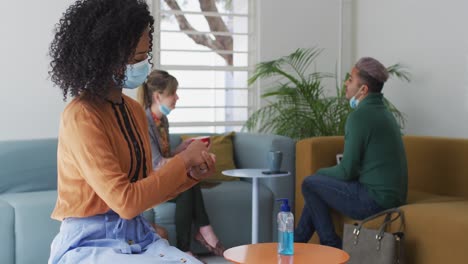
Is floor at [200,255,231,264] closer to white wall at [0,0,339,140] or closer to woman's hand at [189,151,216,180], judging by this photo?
white wall at [0,0,339,140]

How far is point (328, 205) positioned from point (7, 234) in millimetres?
1965

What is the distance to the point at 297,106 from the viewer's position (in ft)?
19.5

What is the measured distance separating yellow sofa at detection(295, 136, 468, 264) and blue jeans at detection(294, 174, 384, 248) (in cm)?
11

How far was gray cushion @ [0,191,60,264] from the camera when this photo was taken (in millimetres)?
4414

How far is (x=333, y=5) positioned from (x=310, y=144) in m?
1.95

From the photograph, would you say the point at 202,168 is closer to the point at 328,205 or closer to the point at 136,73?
the point at 136,73

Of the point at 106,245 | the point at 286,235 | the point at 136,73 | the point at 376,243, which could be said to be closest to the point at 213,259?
the point at 376,243

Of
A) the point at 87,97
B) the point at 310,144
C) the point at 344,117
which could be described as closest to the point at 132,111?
the point at 87,97

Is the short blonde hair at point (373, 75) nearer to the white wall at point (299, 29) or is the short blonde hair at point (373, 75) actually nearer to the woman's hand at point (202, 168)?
the white wall at point (299, 29)

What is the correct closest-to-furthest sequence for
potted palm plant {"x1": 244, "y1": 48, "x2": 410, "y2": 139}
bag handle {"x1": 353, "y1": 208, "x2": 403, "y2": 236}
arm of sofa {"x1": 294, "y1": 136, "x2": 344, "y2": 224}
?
bag handle {"x1": 353, "y1": 208, "x2": 403, "y2": 236} → arm of sofa {"x1": 294, "y1": 136, "x2": 344, "y2": 224} → potted palm plant {"x1": 244, "y1": 48, "x2": 410, "y2": 139}

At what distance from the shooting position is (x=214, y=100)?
6250mm

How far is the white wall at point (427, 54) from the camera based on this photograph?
539 centimetres

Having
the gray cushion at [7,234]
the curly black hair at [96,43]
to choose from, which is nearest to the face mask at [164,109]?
the gray cushion at [7,234]

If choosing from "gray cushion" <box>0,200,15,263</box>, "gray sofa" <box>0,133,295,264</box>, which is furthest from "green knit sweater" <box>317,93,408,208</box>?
"gray cushion" <box>0,200,15,263</box>
